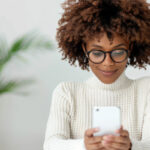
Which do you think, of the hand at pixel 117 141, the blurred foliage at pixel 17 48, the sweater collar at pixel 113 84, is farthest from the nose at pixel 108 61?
the blurred foliage at pixel 17 48

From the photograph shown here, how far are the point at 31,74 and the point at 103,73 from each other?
0.86 metres

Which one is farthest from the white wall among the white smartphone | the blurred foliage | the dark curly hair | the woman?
the white smartphone

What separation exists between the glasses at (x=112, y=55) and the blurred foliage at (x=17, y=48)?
Result: 742 mm

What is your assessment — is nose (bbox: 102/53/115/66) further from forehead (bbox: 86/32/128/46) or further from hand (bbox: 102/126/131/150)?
hand (bbox: 102/126/131/150)

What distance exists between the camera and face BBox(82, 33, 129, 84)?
3.26 feet

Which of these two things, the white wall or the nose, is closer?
the nose

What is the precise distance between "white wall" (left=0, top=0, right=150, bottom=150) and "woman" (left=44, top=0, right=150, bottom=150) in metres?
0.65

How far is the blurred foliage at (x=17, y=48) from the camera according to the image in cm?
167

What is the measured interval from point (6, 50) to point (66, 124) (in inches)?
32.1

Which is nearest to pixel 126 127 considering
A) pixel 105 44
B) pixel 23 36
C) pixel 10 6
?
pixel 105 44

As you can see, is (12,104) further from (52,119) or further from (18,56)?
(52,119)

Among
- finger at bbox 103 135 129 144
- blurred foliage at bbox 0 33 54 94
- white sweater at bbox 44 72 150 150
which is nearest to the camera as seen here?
finger at bbox 103 135 129 144

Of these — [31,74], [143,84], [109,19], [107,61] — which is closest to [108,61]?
[107,61]

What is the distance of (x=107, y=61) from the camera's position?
0.99 metres
